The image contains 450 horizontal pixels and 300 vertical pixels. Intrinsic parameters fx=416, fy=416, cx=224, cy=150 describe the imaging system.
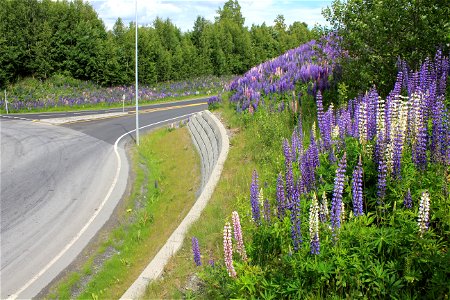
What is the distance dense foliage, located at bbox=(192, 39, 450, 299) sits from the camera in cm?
424

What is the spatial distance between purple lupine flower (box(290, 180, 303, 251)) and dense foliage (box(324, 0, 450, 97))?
16.6 feet

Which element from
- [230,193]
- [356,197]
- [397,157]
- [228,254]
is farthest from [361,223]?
[230,193]

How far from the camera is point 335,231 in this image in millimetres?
4453

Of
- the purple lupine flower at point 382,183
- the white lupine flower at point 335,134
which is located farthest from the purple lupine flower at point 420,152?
the white lupine flower at point 335,134

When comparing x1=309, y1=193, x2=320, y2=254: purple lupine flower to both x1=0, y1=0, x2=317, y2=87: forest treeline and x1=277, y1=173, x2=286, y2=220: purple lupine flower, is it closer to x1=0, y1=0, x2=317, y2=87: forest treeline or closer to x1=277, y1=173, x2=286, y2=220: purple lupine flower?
x1=277, y1=173, x2=286, y2=220: purple lupine flower

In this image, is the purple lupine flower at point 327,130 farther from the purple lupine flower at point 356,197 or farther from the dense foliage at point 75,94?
the dense foliage at point 75,94

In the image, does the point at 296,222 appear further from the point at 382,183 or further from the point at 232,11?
the point at 232,11

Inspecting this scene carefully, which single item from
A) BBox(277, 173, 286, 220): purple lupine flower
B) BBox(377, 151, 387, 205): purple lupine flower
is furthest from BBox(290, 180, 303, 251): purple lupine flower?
BBox(377, 151, 387, 205): purple lupine flower

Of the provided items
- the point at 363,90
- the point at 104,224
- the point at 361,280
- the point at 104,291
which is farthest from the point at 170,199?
the point at 361,280

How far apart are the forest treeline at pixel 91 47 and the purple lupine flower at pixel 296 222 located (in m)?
40.9

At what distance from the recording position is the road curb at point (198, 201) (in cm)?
714

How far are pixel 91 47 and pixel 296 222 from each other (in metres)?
42.0

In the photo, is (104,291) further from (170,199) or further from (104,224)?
(170,199)

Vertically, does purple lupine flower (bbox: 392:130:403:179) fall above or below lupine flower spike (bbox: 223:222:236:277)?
above
